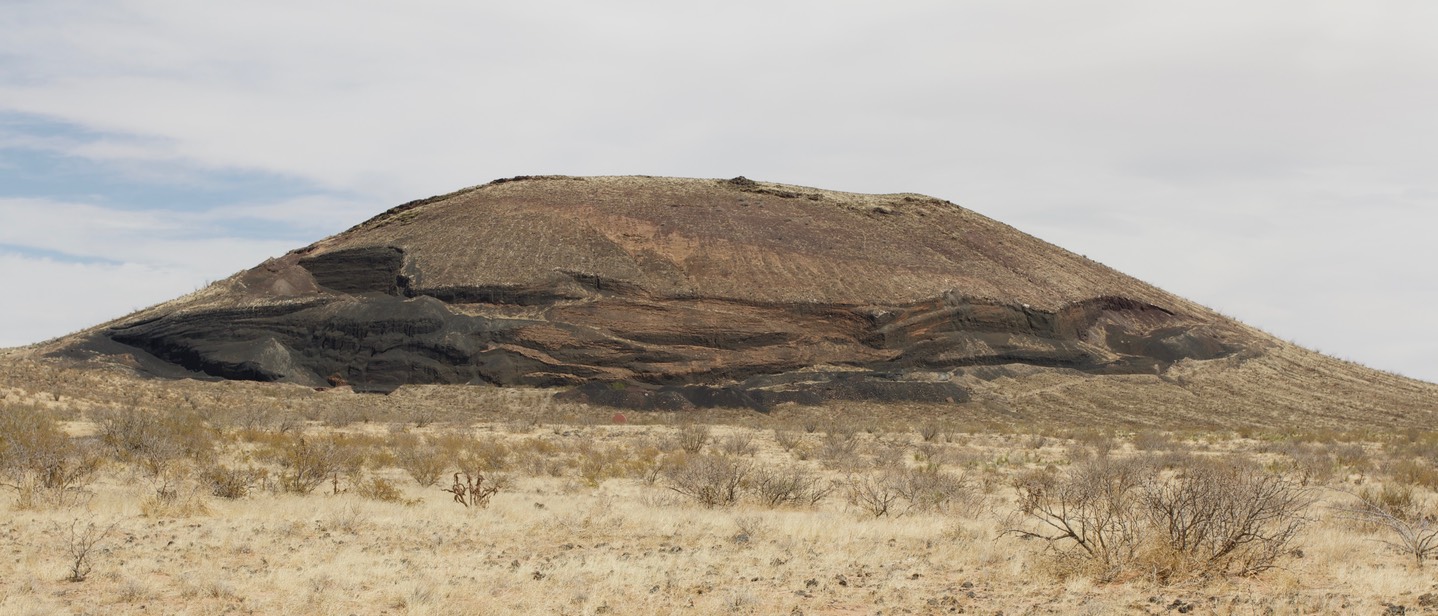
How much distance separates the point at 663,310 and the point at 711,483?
36.0m

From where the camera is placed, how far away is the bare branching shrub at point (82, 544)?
9.09 meters

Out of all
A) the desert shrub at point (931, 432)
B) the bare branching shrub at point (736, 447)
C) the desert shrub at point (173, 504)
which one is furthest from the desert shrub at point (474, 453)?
the desert shrub at point (931, 432)

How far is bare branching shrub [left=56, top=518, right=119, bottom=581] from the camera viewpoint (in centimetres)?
909

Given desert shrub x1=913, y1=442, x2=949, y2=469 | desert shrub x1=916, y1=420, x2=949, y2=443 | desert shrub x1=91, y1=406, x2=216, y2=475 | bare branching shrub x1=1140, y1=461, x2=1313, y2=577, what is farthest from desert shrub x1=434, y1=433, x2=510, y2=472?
desert shrub x1=916, y1=420, x2=949, y2=443

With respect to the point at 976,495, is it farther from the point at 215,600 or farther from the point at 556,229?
the point at 556,229

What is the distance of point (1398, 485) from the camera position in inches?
756

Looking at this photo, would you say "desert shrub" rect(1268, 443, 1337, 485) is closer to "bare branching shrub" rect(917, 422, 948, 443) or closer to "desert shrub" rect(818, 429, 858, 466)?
"desert shrub" rect(818, 429, 858, 466)

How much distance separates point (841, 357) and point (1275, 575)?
1574 inches

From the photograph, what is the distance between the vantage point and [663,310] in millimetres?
50969

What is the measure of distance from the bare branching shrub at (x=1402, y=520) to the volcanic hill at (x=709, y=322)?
2906cm

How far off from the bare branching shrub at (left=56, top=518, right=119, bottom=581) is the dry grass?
2.0 inches

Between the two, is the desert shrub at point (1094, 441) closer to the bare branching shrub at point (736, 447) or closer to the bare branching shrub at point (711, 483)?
the bare branching shrub at point (736, 447)

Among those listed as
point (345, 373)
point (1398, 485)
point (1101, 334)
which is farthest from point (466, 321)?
point (1398, 485)

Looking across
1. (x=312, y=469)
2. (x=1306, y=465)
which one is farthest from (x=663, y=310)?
(x=312, y=469)
